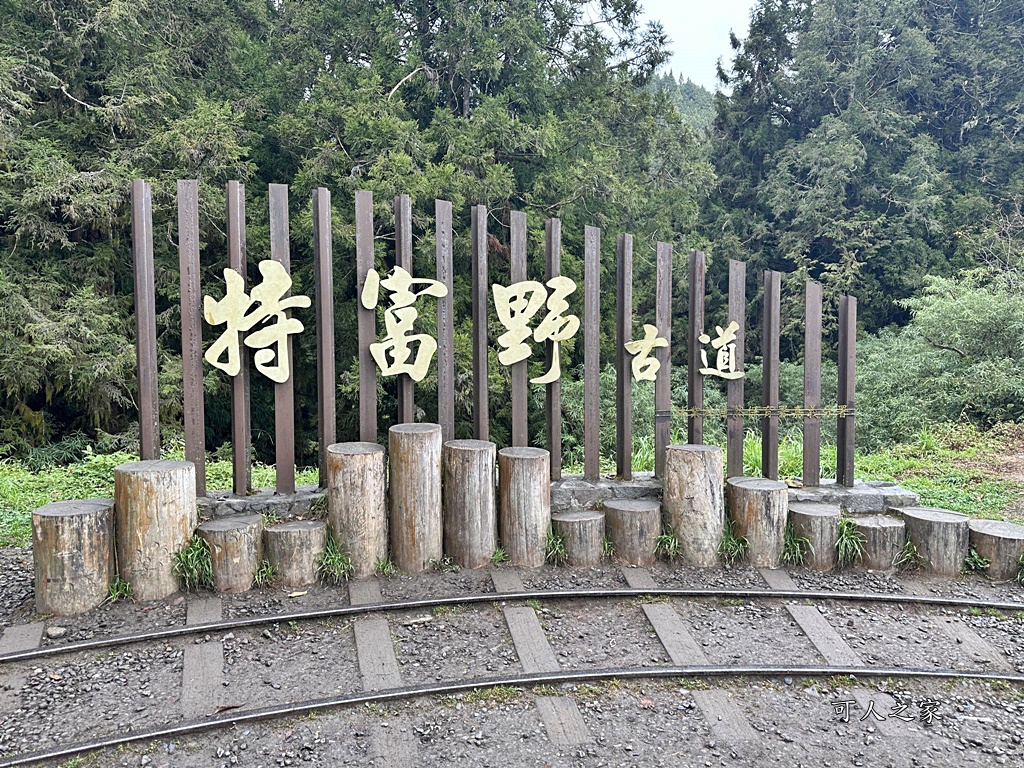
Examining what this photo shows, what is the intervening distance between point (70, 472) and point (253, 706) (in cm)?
511

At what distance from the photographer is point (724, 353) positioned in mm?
5477

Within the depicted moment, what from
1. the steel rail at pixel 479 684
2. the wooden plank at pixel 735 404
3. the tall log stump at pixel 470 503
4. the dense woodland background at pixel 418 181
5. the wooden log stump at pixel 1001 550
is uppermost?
the dense woodland background at pixel 418 181

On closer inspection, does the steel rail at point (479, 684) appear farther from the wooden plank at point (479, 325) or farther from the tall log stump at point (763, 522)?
the wooden plank at point (479, 325)

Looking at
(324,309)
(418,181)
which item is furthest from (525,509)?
(418,181)

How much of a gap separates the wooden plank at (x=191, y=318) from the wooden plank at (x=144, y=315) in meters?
0.18

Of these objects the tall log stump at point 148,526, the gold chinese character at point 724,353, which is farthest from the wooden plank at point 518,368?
the tall log stump at point 148,526

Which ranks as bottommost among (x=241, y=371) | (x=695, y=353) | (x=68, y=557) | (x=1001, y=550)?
(x=1001, y=550)

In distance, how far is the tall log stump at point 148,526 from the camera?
4.32m

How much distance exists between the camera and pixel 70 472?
293 inches

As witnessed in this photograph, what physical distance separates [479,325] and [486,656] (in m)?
2.24

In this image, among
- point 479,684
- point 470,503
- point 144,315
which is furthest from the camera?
point 470,503

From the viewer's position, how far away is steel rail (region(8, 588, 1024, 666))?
4.00 meters

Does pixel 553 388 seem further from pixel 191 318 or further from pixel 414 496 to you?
pixel 191 318

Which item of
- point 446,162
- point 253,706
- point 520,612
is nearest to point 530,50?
point 446,162
